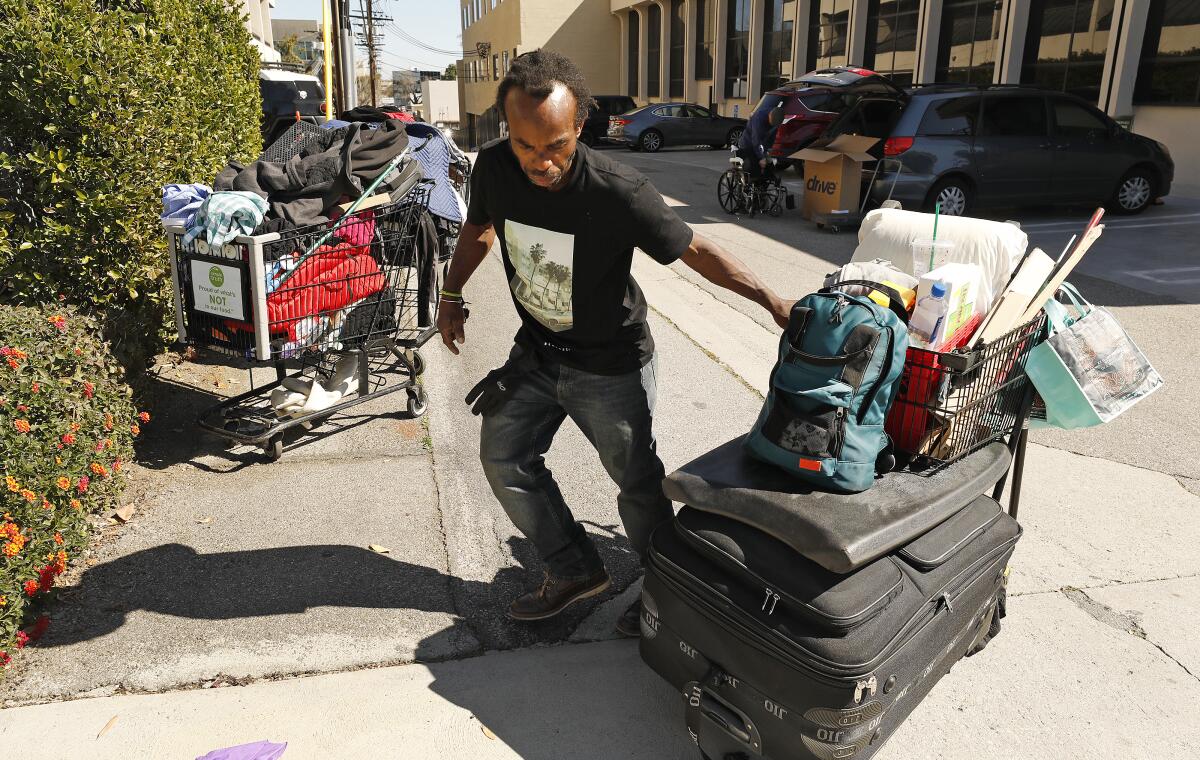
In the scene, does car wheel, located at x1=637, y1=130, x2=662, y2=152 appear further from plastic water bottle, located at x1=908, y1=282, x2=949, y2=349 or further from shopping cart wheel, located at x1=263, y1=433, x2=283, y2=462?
plastic water bottle, located at x1=908, y1=282, x2=949, y2=349

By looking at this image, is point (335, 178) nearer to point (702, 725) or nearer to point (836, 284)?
point (836, 284)

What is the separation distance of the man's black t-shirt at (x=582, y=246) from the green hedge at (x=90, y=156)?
2.42 metres

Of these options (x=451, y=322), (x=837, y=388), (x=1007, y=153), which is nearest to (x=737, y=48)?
(x=1007, y=153)

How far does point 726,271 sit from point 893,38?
23.5 meters

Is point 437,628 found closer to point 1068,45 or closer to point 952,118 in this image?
point 952,118

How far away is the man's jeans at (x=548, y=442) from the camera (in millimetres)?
3020

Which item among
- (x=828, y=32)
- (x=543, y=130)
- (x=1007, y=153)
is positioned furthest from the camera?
(x=828, y=32)

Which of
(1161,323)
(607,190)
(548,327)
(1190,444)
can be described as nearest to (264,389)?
(548,327)

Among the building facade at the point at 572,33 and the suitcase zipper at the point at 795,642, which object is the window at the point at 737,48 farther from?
the suitcase zipper at the point at 795,642

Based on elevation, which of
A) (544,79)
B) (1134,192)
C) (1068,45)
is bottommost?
(1134,192)

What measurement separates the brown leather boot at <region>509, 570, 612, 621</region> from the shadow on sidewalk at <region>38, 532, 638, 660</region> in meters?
0.07

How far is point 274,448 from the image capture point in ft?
15.4

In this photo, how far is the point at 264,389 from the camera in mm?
5062

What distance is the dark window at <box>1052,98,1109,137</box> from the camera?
12266 mm
